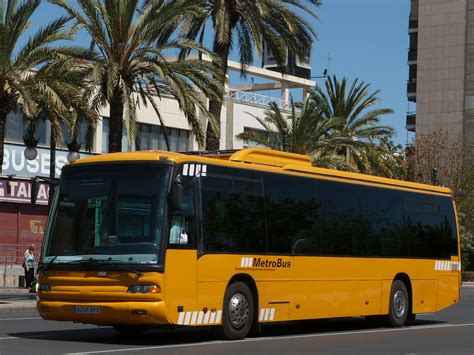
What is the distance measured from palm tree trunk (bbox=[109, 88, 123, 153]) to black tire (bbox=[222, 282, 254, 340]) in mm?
13778

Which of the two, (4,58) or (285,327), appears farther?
(4,58)

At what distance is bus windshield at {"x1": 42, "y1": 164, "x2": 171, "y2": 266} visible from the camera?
16156mm

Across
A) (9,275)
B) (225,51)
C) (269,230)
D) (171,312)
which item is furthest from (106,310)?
(9,275)

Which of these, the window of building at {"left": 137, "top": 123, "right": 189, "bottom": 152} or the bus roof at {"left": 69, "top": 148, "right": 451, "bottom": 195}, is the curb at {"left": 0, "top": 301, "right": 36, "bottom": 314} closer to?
the bus roof at {"left": 69, "top": 148, "right": 451, "bottom": 195}

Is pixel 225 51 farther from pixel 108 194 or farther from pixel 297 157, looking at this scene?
pixel 108 194

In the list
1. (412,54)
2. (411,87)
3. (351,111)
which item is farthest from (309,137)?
(412,54)

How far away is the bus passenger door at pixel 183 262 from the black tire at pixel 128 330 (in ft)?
5.56

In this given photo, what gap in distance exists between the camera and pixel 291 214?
19188mm

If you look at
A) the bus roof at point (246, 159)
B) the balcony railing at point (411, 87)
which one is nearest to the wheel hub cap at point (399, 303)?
the bus roof at point (246, 159)

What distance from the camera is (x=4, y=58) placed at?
28.5m

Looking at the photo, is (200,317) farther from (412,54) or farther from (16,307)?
(412,54)

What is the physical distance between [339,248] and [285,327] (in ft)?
7.10

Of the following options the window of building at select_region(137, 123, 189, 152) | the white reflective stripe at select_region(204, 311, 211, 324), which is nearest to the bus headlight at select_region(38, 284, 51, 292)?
the white reflective stripe at select_region(204, 311, 211, 324)

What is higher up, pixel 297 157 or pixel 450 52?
pixel 450 52
